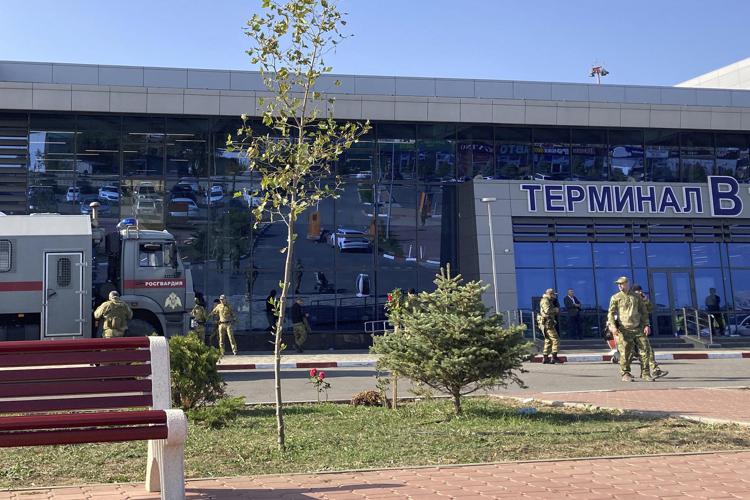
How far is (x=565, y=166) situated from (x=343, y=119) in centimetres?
816

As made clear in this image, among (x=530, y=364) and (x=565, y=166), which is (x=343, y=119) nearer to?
(x=565, y=166)

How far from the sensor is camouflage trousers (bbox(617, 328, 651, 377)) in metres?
15.6

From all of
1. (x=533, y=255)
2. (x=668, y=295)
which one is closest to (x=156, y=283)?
(x=533, y=255)

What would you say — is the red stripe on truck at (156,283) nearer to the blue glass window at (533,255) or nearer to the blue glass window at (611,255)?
the blue glass window at (533,255)

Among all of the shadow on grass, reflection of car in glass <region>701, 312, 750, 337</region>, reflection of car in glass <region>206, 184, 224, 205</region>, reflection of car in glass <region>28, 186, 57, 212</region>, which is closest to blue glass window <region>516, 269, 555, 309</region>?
reflection of car in glass <region>701, 312, 750, 337</region>

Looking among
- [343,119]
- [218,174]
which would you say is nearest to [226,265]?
[218,174]

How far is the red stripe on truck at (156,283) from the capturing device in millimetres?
19547

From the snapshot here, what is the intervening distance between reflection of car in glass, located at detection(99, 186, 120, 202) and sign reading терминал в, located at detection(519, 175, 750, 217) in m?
13.4

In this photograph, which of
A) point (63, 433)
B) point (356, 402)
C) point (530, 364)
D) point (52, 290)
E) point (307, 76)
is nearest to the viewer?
point (63, 433)

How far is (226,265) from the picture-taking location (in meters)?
27.3

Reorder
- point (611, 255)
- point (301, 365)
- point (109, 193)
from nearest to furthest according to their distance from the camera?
1. point (301, 365)
2. point (109, 193)
3. point (611, 255)

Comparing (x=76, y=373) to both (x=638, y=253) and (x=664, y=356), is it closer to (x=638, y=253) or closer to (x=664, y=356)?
(x=664, y=356)

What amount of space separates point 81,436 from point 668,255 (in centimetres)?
2804

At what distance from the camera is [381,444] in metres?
8.12
